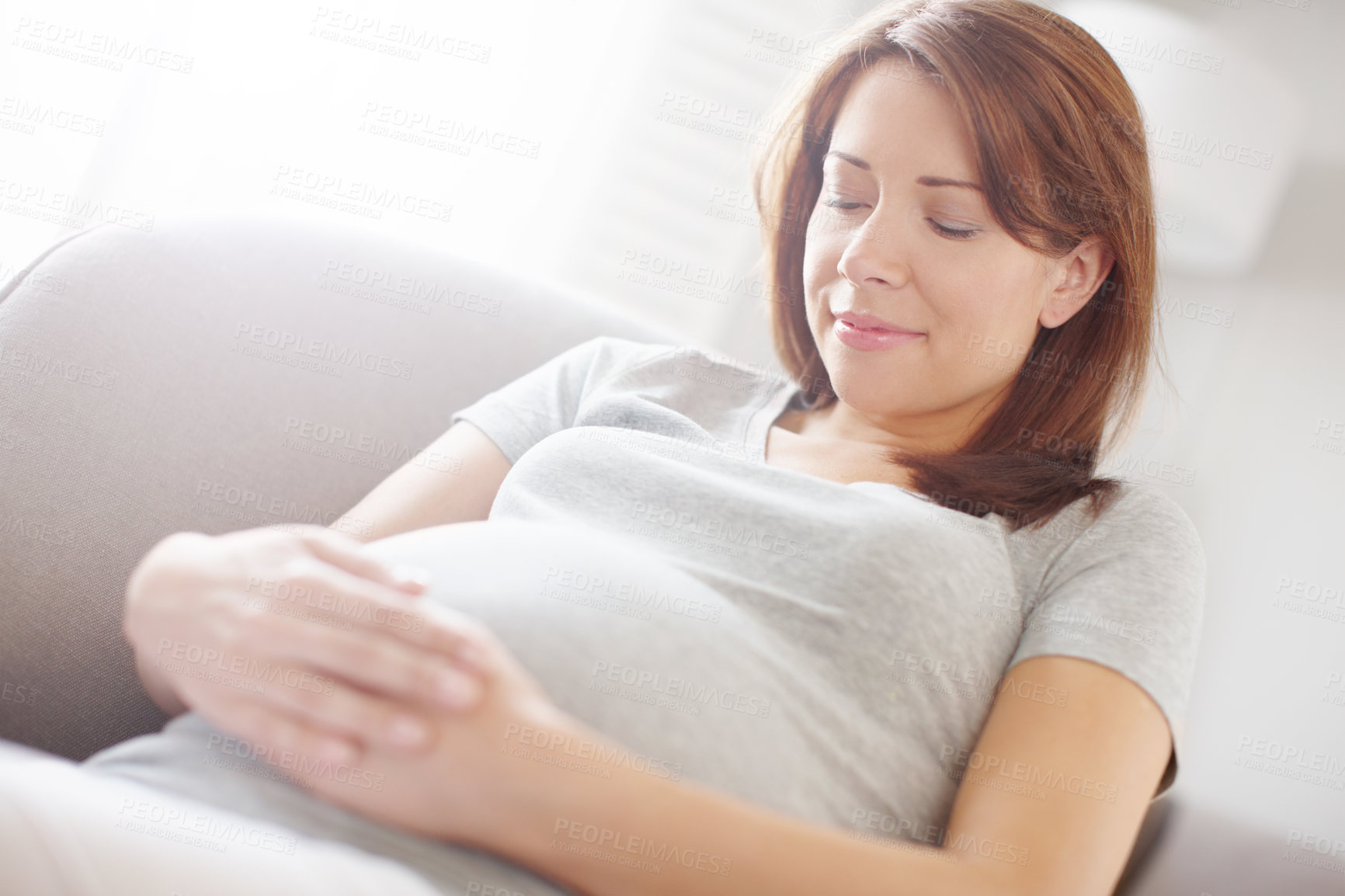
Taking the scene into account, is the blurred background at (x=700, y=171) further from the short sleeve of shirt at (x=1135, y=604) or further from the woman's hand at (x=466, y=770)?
the woman's hand at (x=466, y=770)

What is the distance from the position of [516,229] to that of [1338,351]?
140 centimetres

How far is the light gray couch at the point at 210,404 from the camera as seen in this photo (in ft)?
3.08

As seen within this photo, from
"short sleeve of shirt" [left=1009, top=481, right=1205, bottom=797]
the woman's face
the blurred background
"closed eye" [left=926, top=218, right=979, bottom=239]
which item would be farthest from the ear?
the blurred background

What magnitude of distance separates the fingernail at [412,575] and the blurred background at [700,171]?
658 millimetres

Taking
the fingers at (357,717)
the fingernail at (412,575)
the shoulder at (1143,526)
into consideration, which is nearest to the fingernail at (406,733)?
the fingers at (357,717)

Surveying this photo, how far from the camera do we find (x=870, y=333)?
1.01 m

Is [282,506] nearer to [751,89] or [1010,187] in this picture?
[1010,187]

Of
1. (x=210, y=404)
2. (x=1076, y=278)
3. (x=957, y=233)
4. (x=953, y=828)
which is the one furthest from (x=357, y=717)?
(x=1076, y=278)

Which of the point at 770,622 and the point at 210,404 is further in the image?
the point at 210,404

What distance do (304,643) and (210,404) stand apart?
0.52 meters

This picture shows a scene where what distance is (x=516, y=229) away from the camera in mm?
1931

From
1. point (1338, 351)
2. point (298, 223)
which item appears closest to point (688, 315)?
point (298, 223)

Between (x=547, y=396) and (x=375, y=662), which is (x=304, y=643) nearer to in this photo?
(x=375, y=662)

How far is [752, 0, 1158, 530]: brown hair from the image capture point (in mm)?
944
